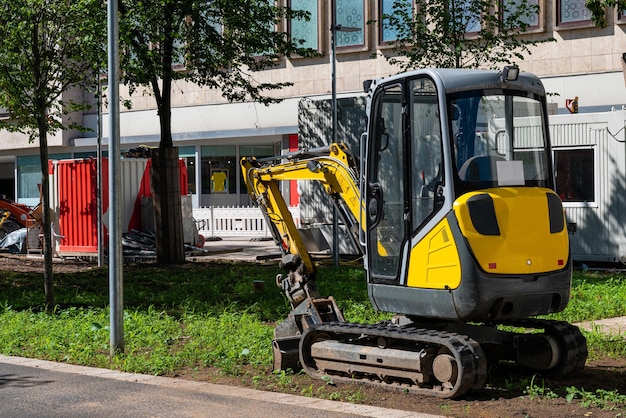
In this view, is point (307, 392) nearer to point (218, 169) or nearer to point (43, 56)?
point (43, 56)

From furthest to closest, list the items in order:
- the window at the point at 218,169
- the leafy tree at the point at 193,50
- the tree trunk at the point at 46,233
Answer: the window at the point at 218,169, the leafy tree at the point at 193,50, the tree trunk at the point at 46,233

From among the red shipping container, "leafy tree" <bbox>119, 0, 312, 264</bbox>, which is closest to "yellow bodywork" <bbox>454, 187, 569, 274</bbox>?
"leafy tree" <bbox>119, 0, 312, 264</bbox>

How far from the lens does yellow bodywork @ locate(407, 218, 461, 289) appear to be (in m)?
9.55

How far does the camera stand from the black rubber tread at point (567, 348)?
33.2ft

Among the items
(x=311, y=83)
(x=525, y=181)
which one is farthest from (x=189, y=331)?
(x=311, y=83)

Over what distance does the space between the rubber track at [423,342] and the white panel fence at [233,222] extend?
77.3 feet

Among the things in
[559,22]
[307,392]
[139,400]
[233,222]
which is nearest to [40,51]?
[139,400]

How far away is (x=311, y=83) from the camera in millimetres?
39594

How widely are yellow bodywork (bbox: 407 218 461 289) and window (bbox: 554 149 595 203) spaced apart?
12.6 meters

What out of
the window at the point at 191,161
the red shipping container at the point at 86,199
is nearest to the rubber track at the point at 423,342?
the red shipping container at the point at 86,199

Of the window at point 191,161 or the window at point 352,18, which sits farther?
the window at point 191,161

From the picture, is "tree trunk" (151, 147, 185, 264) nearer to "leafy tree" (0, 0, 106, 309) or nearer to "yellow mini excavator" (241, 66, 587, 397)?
"leafy tree" (0, 0, 106, 309)

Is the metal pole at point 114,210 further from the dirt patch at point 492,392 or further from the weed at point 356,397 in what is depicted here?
the weed at point 356,397

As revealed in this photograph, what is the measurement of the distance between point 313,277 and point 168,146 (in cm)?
1246
